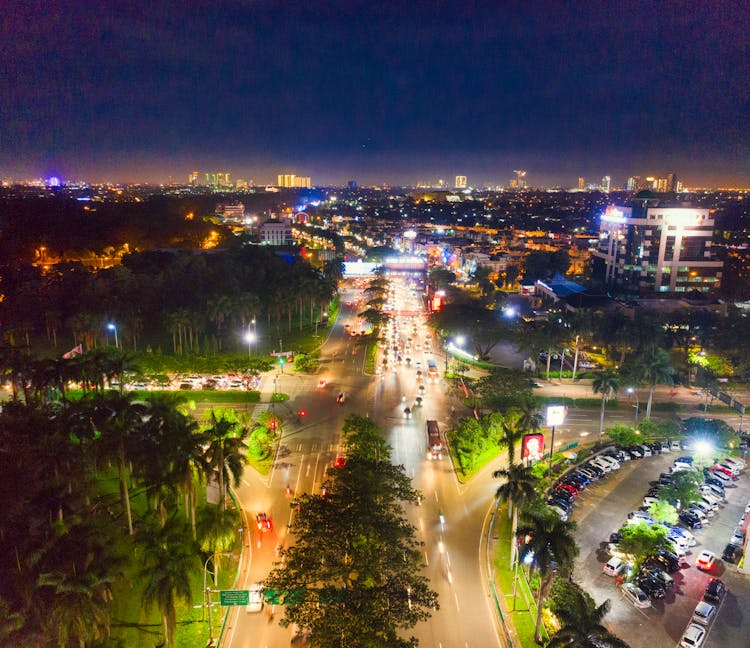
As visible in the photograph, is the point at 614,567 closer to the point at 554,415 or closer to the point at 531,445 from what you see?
the point at 531,445

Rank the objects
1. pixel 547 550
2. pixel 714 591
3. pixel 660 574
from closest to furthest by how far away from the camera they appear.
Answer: pixel 547 550
pixel 714 591
pixel 660 574

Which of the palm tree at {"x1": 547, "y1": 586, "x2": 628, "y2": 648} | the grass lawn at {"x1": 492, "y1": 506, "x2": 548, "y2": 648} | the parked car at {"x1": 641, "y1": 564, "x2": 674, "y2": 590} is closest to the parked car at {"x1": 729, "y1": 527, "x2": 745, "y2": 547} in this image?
the parked car at {"x1": 641, "y1": 564, "x2": 674, "y2": 590}

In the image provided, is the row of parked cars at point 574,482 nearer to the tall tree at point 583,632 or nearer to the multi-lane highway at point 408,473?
the multi-lane highway at point 408,473

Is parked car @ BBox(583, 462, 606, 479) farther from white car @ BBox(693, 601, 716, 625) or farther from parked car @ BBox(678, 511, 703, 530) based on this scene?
white car @ BBox(693, 601, 716, 625)

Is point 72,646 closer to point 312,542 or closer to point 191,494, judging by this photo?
point 191,494

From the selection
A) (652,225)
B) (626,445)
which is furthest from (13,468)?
(652,225)

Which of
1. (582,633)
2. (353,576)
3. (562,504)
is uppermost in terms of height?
(353,576)

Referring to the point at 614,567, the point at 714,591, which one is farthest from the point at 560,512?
the point at 714,591
